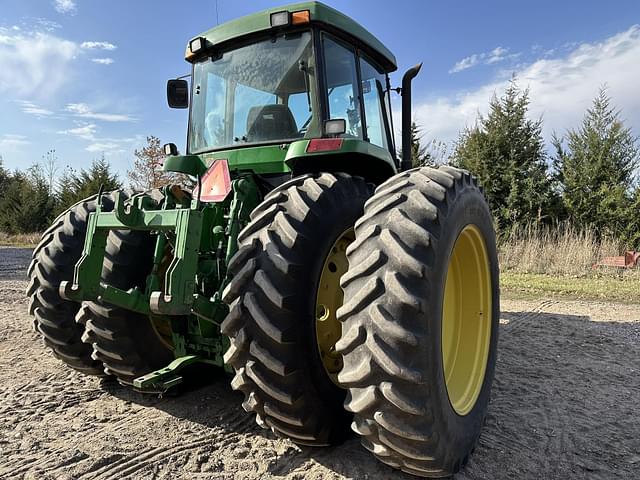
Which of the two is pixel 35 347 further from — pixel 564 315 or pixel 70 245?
pixel 564 315

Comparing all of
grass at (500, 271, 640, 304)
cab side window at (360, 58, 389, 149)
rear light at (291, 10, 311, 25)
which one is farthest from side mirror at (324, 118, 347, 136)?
grass at (500, 271, 640, 304)

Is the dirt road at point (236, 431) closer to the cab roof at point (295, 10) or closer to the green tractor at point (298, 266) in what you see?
the green tractor at point (298, 266)

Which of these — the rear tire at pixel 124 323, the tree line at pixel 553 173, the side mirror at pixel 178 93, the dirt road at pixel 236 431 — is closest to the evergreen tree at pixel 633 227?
the tree line at pixel 553 173

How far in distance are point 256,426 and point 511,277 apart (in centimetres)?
925

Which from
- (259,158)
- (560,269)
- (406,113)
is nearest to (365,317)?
(259,158)

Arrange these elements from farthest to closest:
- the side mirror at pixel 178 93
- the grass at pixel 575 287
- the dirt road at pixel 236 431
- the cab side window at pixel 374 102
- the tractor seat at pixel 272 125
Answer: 1. the grass at pixel 575 287
2. the side mirror at pixel 178 93
3. the cab side window at pixel 374 102
4. the tractor seat at pixel 272 125
5. the dirt road at pixel 236 431

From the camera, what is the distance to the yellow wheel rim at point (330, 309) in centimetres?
242

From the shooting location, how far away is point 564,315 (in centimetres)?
634

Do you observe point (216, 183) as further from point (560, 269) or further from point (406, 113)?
point (560, 269)

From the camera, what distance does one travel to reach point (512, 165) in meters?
14.8

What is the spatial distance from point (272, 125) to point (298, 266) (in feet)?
4.35

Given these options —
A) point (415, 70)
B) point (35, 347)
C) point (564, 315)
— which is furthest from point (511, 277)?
point (35, 347)

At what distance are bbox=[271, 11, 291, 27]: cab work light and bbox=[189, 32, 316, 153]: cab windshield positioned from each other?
0.15 meters

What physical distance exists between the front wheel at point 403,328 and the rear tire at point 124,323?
159cm
